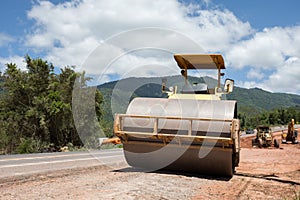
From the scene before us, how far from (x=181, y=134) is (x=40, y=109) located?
27694 millimetres

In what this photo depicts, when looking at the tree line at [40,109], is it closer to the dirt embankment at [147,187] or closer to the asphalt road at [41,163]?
the asphalt road at [41,163]

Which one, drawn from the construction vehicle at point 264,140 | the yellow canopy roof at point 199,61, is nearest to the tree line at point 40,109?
the construction vehicle at point 264,140

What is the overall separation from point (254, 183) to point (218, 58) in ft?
11.5

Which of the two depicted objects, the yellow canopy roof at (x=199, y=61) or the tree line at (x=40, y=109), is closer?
the yellow canopy roof at (x=199, y=61)

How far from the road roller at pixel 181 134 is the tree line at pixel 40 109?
77.9 feet

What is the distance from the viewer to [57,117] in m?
34.0

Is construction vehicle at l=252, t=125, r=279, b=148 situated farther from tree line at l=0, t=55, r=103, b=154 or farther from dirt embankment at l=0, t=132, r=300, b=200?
dirt embankment at l=0, t=132, r=300, b=200

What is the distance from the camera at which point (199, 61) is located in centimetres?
1011

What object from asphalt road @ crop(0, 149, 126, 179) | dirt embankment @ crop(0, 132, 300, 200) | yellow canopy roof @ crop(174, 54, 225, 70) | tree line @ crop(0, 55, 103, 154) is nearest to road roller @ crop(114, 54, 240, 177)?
dirt embankment @ crop(0, 132, 300, 200)

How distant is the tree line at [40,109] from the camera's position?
32.7 metres

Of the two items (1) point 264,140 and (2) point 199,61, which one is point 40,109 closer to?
(1) point 264,140

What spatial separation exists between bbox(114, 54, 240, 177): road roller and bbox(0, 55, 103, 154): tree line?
2374cm

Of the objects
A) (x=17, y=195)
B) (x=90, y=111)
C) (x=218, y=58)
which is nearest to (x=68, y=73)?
(x=90, y=111)

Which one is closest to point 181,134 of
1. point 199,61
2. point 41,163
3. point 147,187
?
point 147,187
